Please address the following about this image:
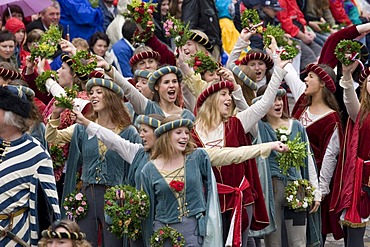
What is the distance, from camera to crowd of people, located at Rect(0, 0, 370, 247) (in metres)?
9.27

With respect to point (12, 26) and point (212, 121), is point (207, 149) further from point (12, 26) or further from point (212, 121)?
point (12, 26)

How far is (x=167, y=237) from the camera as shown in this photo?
945 cm

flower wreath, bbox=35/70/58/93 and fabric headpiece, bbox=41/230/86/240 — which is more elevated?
flower wreath, bbox=35/70/58/93

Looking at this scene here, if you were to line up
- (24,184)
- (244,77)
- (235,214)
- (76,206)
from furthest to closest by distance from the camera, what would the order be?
1. (244,77)
2. (76,206)
3. (235,214)
4. (24,184)

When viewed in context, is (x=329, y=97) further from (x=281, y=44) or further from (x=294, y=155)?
(x=294, y=155)

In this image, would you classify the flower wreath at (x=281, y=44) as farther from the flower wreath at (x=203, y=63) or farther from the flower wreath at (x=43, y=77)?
the flower wreath at (x=43, y=77)

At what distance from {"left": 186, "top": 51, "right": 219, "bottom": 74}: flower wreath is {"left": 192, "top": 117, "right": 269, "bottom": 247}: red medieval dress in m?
0.84

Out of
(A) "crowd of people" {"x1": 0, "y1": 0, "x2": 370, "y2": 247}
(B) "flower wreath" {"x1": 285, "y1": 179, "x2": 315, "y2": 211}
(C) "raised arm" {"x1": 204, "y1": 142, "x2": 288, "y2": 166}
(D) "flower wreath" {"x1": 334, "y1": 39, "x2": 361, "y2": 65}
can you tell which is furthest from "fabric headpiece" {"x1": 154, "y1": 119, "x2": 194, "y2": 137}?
(D) "flower wreath" {"x1": 334, "y1": 39, "x2": 361, "y2": 65}

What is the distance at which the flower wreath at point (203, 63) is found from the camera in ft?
36.9

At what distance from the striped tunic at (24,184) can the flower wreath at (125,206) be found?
490mm

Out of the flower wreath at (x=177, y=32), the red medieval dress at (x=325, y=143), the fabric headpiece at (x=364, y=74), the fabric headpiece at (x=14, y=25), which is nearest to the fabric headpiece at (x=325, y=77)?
the red medieval dress at (x=325, y=143)

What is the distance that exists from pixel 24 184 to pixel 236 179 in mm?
2247

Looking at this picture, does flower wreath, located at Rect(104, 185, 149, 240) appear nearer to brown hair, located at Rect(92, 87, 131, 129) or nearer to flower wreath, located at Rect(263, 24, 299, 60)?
brown hair, located at Rect(92, 87, 131, 129)

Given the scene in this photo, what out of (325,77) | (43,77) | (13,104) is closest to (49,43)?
(43,77)
